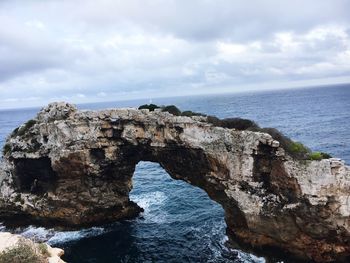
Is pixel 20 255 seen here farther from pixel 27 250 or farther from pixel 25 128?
pixel 25 128

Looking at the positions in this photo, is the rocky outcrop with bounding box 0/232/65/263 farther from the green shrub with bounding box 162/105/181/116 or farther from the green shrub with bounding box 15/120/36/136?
the green shrub with bounding box 15/120/36/136

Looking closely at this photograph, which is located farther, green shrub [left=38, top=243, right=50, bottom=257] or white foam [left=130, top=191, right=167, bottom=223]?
white foam [left=130, top=191, right=167, bottom=223]

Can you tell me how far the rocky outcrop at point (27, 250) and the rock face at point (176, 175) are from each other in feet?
62.7

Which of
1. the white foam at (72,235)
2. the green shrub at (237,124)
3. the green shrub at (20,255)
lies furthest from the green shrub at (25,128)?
the green shrub at (20,255)

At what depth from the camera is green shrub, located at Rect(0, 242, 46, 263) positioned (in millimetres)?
18891

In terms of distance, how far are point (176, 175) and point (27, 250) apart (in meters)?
25.5

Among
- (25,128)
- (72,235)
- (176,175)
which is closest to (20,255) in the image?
(72,235)

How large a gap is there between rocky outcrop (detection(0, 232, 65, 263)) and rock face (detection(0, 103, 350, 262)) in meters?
19.1

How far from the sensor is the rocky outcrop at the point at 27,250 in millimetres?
19109

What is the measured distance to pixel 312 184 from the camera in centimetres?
3122

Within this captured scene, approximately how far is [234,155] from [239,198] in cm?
407

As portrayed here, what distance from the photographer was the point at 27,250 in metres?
19.3

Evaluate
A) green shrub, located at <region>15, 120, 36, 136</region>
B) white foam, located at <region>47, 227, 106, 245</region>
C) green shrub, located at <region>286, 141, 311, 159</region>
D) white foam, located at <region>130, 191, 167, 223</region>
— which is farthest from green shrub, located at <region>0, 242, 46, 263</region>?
white foam, located at <region>130, 191, 167, 223</region>

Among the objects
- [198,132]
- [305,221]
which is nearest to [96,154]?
[198,132]
